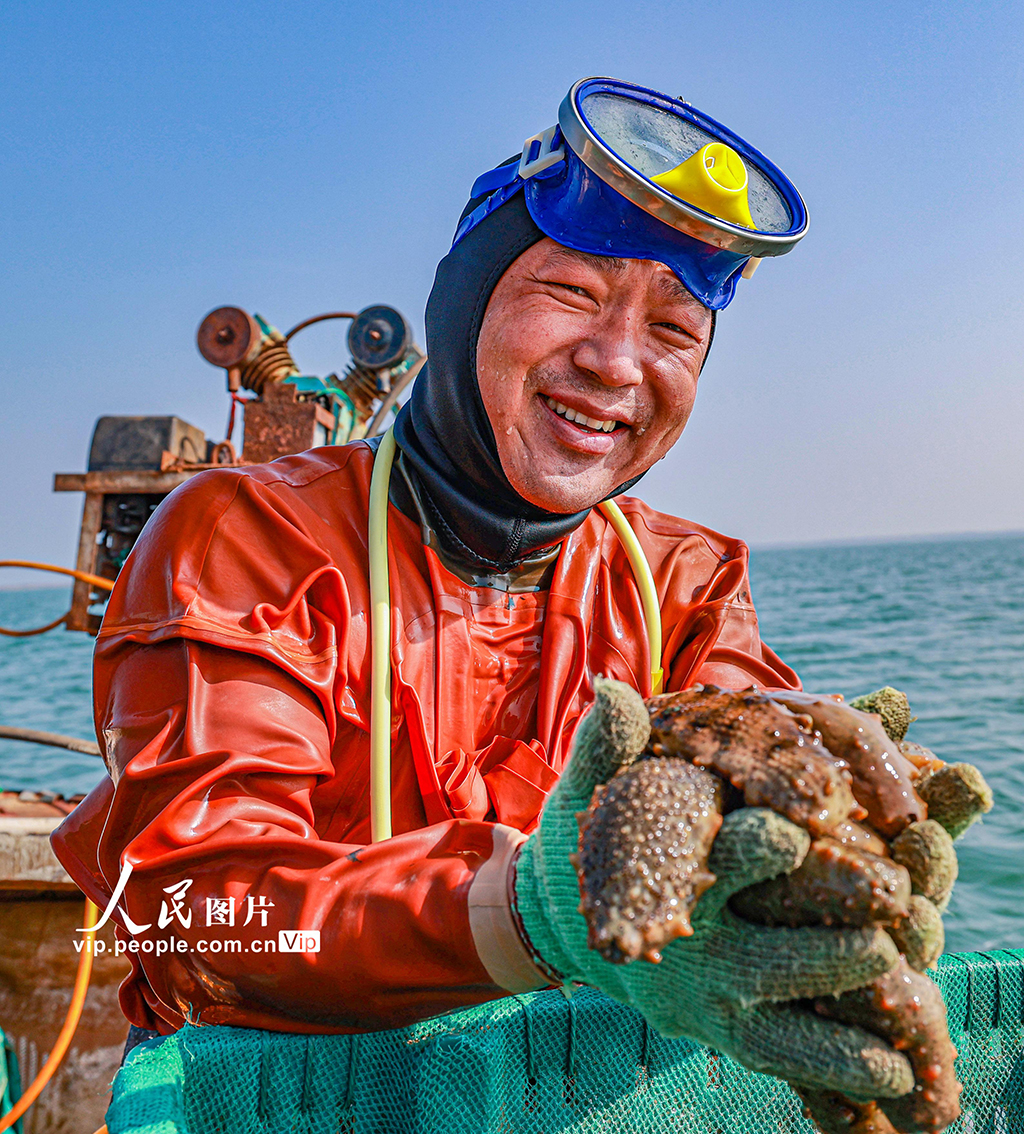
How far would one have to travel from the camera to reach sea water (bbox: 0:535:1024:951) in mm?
6781

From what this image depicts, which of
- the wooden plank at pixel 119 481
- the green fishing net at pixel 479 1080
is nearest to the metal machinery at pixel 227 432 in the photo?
the wooden plank at pixel 119 481

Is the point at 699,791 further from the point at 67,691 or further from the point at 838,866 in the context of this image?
the point at 67,691


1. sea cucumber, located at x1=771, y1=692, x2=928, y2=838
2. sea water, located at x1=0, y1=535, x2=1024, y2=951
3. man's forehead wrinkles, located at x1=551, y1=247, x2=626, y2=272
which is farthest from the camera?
sea water, located at x1=0, y1=535, x2=1024, y2=951

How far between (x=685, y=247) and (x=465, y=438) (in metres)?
0.60

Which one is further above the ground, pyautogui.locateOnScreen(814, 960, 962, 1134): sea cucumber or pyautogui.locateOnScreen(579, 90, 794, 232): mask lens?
pyautogui.locateOnScreen(579, 90, 794, 232): mask lens

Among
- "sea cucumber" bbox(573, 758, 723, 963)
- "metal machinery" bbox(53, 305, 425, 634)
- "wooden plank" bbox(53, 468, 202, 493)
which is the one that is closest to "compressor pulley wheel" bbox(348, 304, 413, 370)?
"metal machinery" bbox(53, 305, 425, 634)

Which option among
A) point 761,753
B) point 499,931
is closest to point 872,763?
point 761,753

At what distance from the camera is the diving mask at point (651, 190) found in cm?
175

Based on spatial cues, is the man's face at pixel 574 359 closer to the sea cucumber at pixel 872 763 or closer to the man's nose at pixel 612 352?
the man's nose at pixel 612 352

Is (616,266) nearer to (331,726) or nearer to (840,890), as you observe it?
(331,726)

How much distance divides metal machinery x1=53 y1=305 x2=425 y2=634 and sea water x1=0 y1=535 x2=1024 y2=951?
5181 mm

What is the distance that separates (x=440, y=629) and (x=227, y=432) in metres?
3.36

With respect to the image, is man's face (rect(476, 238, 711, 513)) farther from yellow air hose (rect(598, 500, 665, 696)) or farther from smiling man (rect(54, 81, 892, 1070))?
yellow air hose (rect(598, 500, 665, 696))

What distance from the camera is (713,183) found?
1.83 metres
